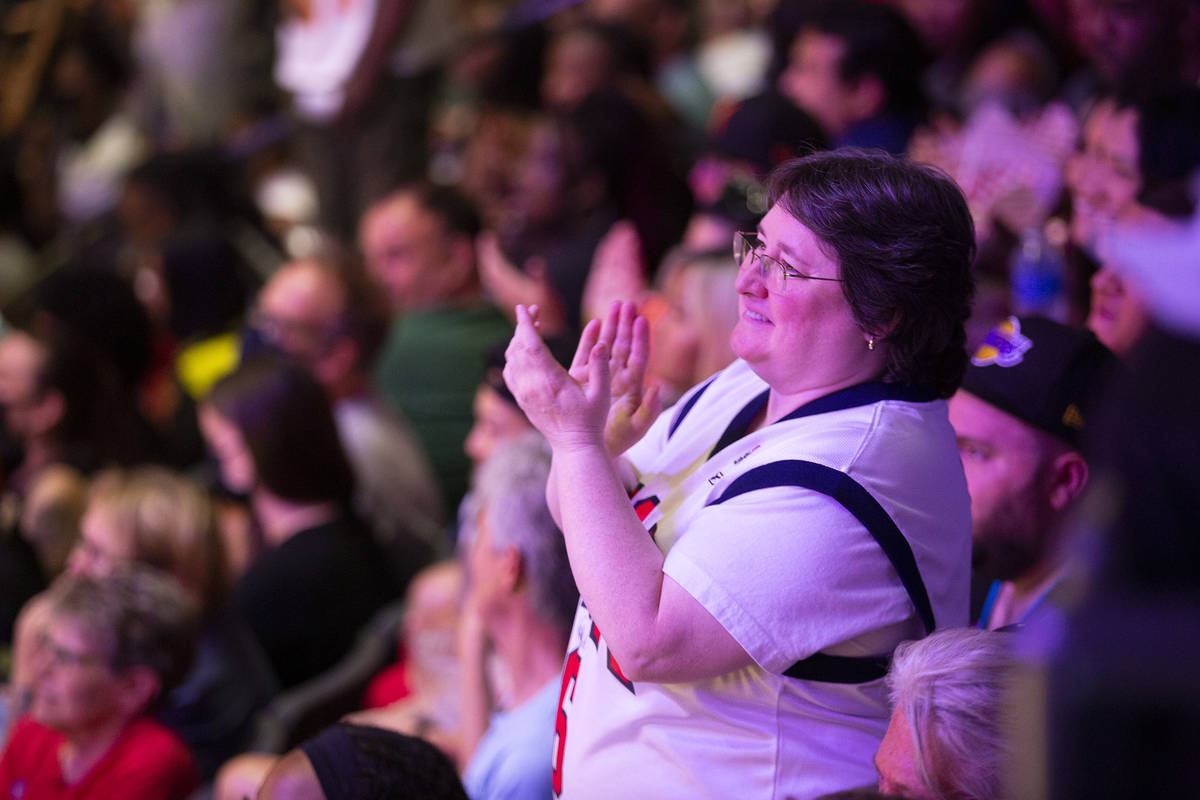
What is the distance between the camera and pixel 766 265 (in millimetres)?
1574

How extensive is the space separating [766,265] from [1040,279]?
1.48 meters

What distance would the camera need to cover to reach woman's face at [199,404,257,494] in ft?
10.6

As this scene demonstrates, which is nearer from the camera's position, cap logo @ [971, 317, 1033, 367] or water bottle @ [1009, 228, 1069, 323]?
cap logo @ [971, 317, 1033, 367]

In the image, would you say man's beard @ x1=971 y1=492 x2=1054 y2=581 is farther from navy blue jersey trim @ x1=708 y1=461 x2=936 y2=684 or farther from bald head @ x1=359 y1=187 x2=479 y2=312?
bald head @ x1=359 y1=187 x2=479 y2=312

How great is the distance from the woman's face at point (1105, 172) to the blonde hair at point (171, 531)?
6.67ft

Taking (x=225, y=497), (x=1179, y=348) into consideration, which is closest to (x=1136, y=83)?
(x=1179, y=348)

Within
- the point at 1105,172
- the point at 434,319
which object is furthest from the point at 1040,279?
the point at 434,319

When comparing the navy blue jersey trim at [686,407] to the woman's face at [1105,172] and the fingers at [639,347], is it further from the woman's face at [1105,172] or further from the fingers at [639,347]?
the woman's face at [1105,172]

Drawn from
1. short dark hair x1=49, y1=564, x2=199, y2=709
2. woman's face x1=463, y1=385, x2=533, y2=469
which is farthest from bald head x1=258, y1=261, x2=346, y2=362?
short dark hair x1=49, y1=564, x2=199, y2=709

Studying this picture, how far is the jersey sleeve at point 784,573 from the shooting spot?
1.38 m

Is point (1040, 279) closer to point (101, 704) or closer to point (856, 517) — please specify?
point (856, 517)

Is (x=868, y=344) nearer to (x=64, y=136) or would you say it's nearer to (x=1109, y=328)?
(x=1109, y=328)

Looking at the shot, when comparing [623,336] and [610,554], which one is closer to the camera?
[610,554]

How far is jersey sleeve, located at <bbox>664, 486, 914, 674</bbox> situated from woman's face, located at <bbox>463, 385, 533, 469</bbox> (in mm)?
1329
